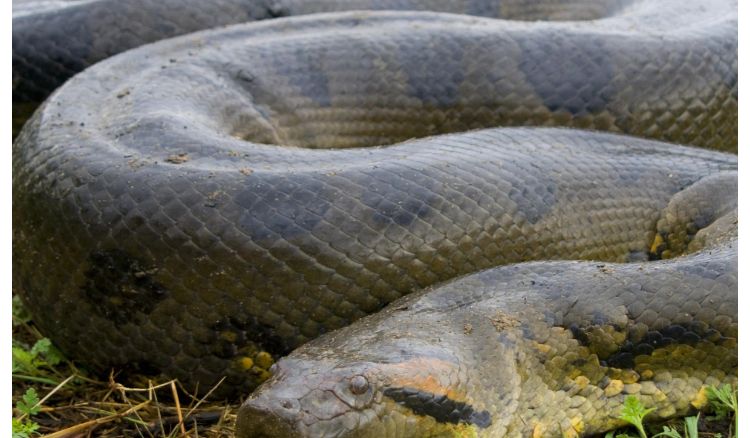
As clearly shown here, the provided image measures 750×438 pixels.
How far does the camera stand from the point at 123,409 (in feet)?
17.0

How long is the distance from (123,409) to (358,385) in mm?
1778

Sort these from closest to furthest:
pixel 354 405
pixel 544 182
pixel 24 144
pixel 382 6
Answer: pixel 354 405, pixel 544 182, pixel 24 144, pixel 382 6

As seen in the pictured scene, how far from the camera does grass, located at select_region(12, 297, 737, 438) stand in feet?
15.4

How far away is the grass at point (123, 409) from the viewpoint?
4.70 meters

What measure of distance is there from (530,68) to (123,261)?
3.12 meters

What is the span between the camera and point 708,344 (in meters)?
4.72

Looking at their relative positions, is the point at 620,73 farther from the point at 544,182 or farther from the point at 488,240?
the point at 488,240

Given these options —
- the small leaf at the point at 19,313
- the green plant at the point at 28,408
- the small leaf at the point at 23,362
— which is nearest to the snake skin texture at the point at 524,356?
the green plant at the point at 28,408

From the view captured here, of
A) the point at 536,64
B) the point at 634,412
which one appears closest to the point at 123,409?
the point at 634,412

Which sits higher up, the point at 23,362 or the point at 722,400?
the point at 722,400

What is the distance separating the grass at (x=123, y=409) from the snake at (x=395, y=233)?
0.10 metres

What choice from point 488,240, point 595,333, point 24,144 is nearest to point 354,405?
point 595,333

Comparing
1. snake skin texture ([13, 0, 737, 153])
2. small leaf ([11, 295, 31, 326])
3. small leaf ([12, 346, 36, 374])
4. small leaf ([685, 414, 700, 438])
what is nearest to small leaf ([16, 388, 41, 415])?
small leaf ([12, 346, 36, 374])

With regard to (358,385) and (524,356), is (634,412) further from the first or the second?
(358,385)
